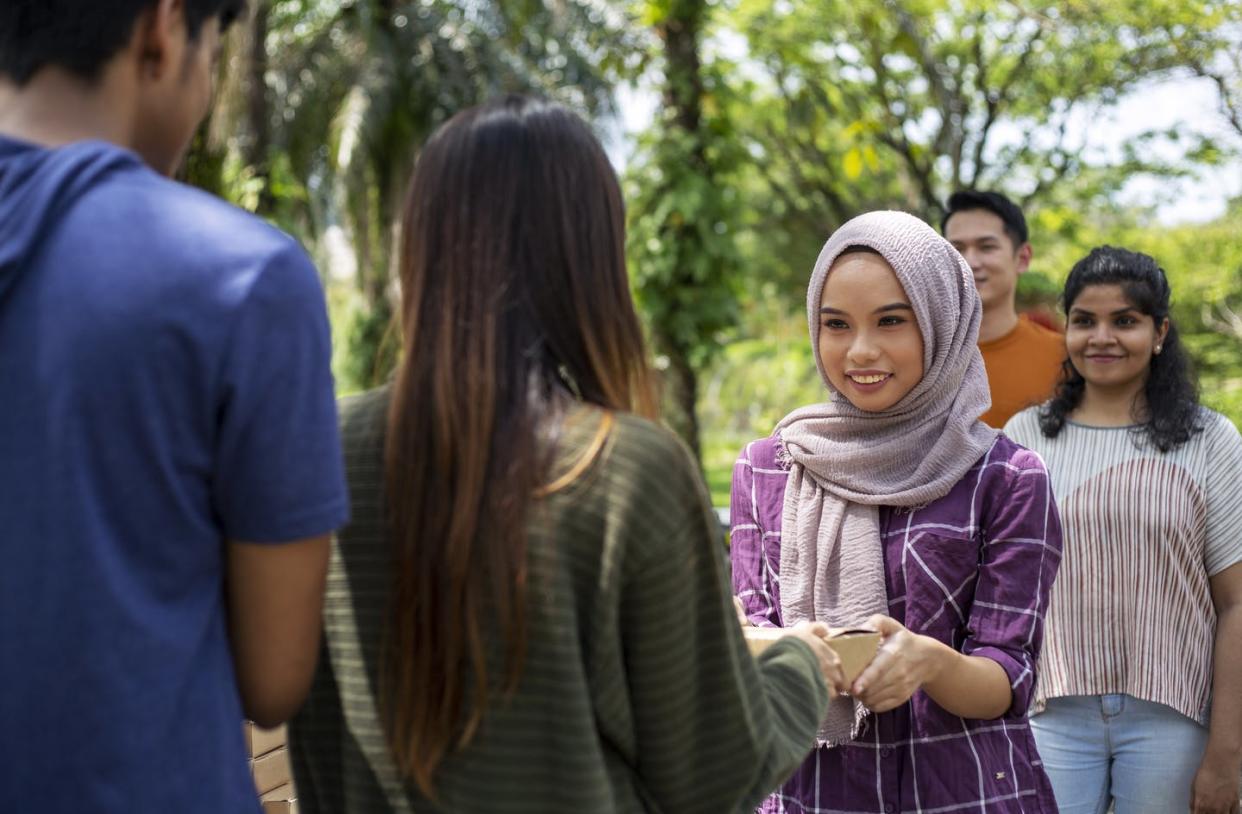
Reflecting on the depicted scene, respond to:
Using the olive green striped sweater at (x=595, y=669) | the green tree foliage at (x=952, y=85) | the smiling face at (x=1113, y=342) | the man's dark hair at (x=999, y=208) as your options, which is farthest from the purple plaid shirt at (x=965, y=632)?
the green tree foliage at (x=952, y=85)

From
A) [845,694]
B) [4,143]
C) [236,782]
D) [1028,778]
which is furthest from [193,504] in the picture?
[1028,778]

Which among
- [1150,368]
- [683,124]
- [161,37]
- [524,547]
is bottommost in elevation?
[1150,368]

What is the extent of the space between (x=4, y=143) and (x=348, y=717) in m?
0.71

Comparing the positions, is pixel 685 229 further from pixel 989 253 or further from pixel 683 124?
pixel 989 253

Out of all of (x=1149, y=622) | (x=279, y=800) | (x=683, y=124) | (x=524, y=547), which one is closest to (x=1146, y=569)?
(x=1149, y=622)

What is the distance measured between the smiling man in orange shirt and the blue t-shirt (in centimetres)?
291

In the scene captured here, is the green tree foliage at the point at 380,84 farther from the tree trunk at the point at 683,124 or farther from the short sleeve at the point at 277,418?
the short sleeve at the point at 277,418

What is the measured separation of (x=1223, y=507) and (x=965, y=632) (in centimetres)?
114

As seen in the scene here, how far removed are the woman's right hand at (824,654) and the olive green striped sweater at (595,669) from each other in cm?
26

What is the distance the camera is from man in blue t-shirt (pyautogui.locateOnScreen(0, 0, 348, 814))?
1163 millimetres

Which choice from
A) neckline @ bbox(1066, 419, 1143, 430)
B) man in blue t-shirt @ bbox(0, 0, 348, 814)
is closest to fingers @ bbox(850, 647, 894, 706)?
man in blue t-shirt @ bbox(0, 0, 348, 814)

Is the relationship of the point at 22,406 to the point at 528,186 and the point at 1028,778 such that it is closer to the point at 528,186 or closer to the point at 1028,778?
the point at 528,186

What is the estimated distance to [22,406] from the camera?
1172 millimetres

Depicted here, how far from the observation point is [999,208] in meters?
4.27
